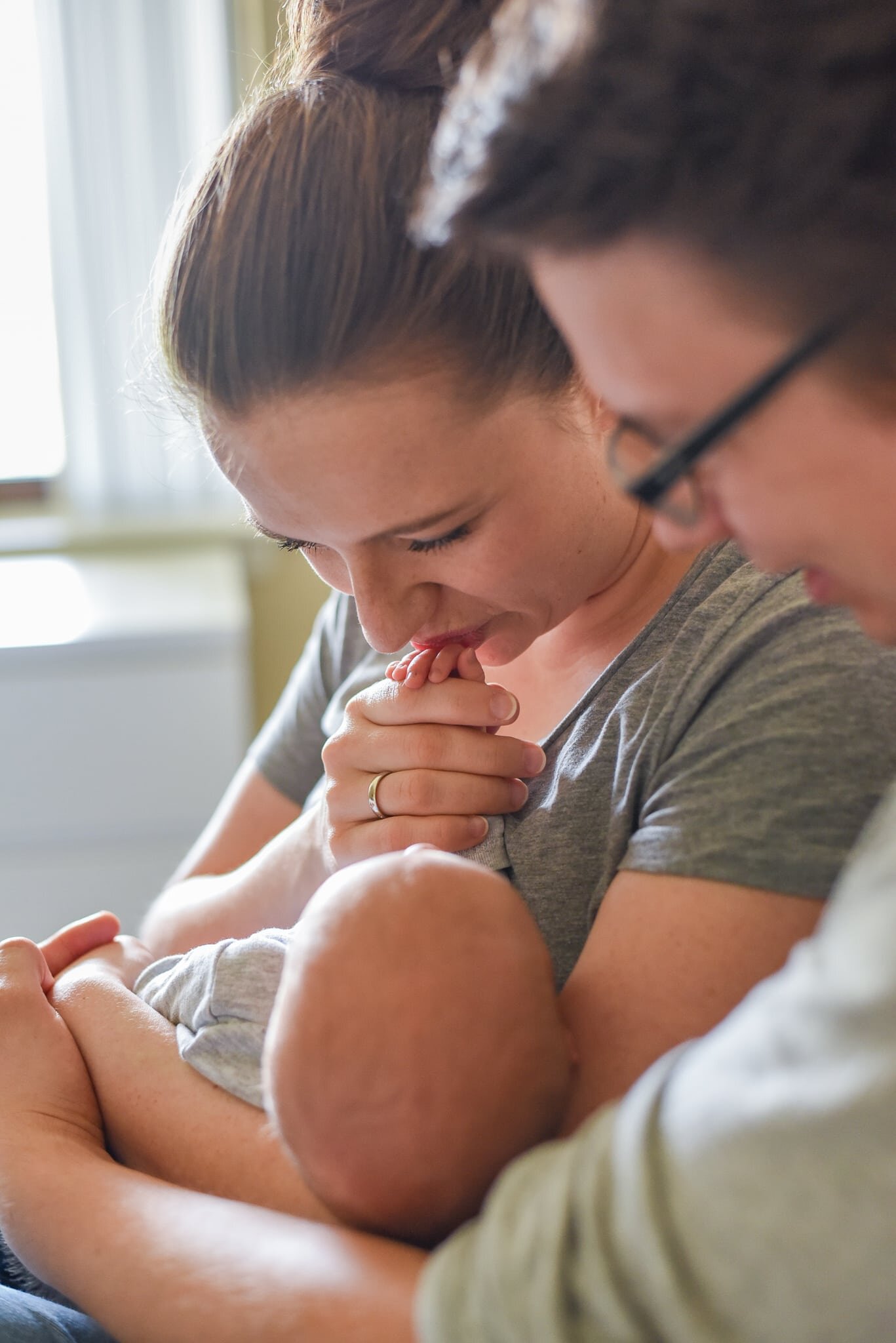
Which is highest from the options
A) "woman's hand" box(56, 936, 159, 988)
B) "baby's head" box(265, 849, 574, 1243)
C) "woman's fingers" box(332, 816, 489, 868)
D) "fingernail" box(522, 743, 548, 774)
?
"fingernail" box(522, 743, 548, 774)

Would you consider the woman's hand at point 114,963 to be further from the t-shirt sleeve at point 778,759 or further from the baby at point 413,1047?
the t-shirt sleeve at point 778,759

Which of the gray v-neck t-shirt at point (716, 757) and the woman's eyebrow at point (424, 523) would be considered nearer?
the gray v-neck t-shirt at point (716, 757)

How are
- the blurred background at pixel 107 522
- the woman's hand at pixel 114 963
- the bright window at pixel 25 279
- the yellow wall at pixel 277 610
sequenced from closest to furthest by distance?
1. the woman's hand at pixel 114 963
2. the blurred background at pixel 107 522
3. the bright window at pixel 25 279
4. the yellow wall at pixel 277 610

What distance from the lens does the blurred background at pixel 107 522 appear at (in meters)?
A: 2.43

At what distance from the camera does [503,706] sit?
1146 mm

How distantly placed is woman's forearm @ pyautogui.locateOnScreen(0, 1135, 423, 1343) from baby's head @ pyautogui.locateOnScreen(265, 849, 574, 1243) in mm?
45

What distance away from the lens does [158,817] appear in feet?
8.20

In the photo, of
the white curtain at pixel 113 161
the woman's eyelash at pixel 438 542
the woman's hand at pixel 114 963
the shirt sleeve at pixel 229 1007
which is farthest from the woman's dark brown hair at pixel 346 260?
the white curtain at pixel 113 161

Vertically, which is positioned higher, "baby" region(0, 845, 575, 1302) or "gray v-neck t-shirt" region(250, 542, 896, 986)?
"gray v-neck t-shirt" region(250, 542, 896, 986)

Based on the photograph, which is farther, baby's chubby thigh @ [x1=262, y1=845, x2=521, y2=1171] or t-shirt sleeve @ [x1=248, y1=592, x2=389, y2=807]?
t-shirt sleeve @ [x1=248, y1=592, x2=389, y2=807]

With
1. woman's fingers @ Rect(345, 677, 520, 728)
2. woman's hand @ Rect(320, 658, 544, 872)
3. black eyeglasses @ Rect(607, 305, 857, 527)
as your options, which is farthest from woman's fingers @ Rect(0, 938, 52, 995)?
black eyeglasses @ Rect(607, 305, 857, 527)

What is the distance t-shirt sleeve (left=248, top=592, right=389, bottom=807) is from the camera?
59.8 inches

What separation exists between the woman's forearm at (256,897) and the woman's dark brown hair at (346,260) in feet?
1.59

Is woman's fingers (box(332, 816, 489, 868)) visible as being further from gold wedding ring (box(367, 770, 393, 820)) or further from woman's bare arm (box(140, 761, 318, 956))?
woman's bare arm (box(140, 761, 318, 956))
